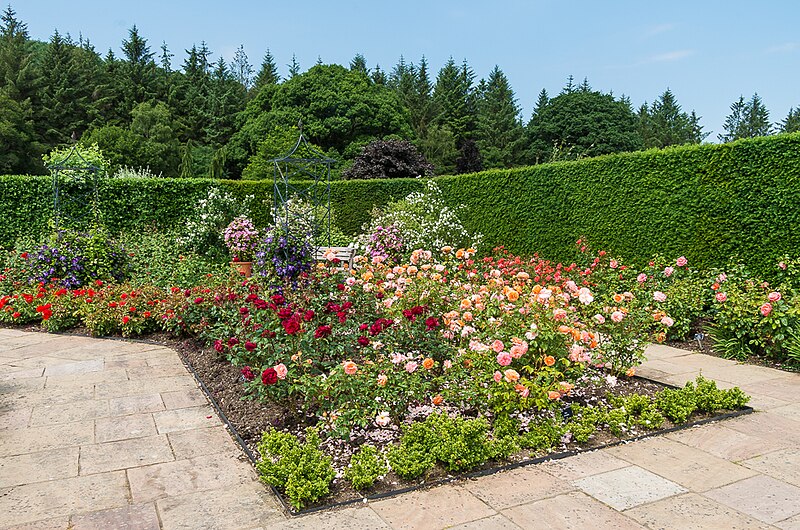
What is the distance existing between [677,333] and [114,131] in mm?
22160

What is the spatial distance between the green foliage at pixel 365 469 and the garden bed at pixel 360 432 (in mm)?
42

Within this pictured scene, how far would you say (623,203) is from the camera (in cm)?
676

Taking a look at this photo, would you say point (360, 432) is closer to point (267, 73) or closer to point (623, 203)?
point (623, 203)

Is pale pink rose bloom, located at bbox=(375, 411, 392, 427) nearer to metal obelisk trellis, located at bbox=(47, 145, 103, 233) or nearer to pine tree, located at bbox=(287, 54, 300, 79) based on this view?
metal obelisk trellis, located at bbox=(47, 145, 103, 233)

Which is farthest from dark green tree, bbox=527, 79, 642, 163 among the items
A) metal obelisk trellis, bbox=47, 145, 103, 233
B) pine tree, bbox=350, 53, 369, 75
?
metal obelisk trellis, bbox=47, 145, 103, 233

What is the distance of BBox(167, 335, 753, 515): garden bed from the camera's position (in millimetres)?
2506

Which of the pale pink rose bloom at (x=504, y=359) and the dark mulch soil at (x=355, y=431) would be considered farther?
the pale pink rose bloom at (x=504, y=359)

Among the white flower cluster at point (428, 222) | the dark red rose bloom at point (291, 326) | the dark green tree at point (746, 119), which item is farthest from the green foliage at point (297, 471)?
the dark green tree at point (746, 119)

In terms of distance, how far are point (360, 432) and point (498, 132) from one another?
27235 millimetres

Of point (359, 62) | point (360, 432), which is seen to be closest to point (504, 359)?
point (360, 432)

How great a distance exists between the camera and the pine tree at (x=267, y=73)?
2883cm

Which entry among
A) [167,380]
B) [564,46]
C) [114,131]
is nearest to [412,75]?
[114,131]

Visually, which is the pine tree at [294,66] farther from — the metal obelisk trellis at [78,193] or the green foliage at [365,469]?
the green foliage at [365,469]

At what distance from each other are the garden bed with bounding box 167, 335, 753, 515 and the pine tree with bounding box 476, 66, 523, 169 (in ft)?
81.1
